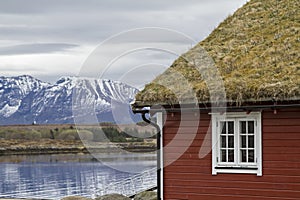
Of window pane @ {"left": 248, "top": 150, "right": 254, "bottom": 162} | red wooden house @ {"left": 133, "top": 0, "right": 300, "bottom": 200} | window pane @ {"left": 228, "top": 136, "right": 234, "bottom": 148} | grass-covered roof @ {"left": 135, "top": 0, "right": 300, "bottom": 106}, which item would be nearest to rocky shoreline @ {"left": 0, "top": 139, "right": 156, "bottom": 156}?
grass-covered roof @ {"left": 135, "top": 0, "right": 300, "bottom": 106}

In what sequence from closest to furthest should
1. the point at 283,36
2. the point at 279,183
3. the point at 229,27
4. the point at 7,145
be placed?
the point at 279,183 < the point at 283,36 < the point at 229,27 < the point at 7,145

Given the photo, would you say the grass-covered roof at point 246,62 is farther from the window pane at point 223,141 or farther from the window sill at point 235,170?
the window sill at point 235,170

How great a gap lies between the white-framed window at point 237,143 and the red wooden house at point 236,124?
18 millimetres

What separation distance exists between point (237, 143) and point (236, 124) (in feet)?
1.14

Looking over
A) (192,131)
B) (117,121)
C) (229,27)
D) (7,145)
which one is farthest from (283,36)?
(7,145)

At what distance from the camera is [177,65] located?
49.9 feet

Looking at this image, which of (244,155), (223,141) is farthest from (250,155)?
(223,141)

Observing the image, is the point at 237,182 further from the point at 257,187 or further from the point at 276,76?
the point at 276,76

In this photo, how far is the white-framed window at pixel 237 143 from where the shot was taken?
42.8 feet

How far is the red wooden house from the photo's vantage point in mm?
12727

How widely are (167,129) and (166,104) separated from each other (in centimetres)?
57

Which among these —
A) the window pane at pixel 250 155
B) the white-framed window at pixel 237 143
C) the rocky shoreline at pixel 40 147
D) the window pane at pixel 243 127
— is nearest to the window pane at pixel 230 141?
the white-framed window at pixel 237 143

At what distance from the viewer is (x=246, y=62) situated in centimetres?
1409

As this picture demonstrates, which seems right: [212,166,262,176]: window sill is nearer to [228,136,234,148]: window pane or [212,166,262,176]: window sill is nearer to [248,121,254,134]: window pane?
[228,136,234,148]: window pane
